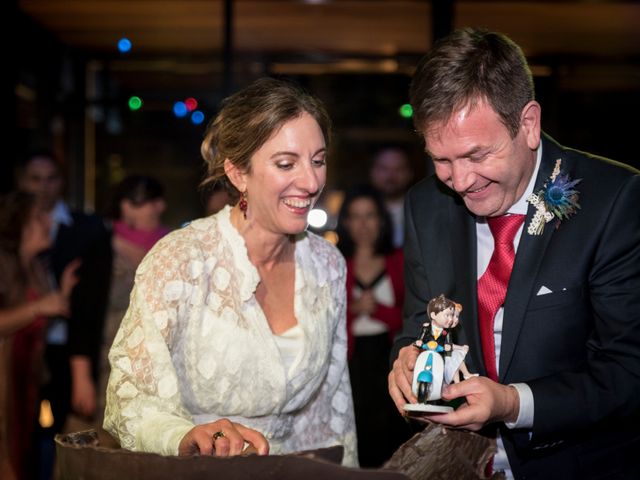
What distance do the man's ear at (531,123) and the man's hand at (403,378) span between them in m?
0.66

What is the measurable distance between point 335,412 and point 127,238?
2.43 metres

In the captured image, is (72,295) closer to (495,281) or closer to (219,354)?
(219,354)

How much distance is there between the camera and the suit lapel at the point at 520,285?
2402 millimetres

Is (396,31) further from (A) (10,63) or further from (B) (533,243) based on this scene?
(B) (533,243)

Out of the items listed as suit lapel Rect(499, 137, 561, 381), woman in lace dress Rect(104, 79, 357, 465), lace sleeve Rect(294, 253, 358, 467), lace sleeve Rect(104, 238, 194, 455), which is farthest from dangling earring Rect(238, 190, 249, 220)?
suit lapel Rect(499, 137, 561, 381)

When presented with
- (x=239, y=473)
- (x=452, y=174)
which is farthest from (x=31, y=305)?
(x=239, y=473)

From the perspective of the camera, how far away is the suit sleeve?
2.30 m

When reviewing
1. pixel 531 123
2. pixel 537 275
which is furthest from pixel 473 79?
pixel 537 275

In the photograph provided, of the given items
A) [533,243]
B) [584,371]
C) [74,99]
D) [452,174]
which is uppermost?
[74,99]

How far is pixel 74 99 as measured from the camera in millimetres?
7848

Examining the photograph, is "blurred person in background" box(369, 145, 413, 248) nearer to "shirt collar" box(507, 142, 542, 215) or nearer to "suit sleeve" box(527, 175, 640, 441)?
"shirt collar" box(507, 142, 542, 215)

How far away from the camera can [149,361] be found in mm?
2492

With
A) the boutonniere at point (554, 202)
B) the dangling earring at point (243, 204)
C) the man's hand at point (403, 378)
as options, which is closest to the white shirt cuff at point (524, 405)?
the man's hand at point (403, 378)

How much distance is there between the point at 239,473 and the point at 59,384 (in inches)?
162
